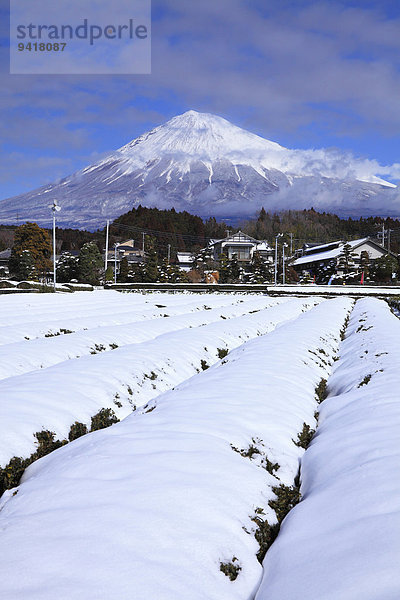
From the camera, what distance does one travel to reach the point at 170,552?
3447 millimetres

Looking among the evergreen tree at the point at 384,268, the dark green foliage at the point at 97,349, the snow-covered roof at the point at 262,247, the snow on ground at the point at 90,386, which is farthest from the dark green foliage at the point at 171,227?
the snow on ground at the point at 90,386

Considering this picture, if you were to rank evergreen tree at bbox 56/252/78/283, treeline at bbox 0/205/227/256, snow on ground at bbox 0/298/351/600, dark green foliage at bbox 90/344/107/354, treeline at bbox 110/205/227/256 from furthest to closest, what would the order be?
treeline at bbox 110/205/227/256
treeline at bbox 0/205/227/256
evergreen tree at bbox 56/252/78/283
dark green foliage at bbox 90/344/107/354
snow on ground at bbox 0/298/351/600

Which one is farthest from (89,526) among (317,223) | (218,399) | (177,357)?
(317,223)

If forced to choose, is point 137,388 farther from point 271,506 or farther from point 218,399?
point 271,506

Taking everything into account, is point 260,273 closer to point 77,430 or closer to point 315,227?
point 77,430

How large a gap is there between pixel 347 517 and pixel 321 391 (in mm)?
5378

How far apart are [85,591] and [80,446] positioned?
116 inches

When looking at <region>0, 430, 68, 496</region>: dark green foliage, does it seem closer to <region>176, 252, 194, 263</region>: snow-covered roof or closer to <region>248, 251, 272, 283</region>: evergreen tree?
<region>248, 251, 272, 283</region>: evergreen tree

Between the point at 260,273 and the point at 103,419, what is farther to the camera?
the point at 260,273

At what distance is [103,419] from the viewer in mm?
7504

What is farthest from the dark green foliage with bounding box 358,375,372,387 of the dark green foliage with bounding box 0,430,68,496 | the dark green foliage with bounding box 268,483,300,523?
the dark green foliage with bounding box 0,430,68,496

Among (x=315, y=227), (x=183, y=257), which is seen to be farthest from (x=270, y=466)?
(x=315, y=227)

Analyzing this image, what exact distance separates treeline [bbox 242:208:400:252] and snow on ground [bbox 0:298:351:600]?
410 feet

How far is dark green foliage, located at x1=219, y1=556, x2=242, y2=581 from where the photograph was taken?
3.48m
